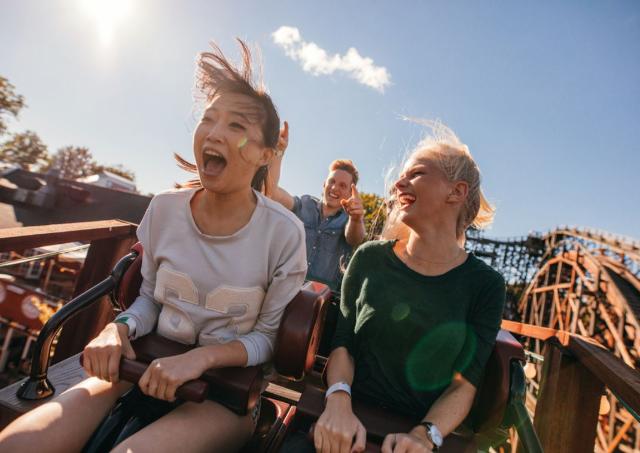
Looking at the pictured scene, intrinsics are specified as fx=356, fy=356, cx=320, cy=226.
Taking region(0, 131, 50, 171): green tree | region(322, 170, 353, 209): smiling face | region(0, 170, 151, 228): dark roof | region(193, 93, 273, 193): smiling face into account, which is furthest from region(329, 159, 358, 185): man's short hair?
region(0, 131, 50, 171): green tree

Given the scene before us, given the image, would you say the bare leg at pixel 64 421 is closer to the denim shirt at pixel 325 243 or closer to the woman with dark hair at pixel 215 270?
the woman with dark hair at pixel 215 270

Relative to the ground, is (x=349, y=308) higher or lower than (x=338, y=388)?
higher

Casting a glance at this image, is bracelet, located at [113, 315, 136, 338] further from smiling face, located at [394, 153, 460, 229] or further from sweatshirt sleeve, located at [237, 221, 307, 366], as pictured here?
smiling face, located at [394, 153, 460, 229]

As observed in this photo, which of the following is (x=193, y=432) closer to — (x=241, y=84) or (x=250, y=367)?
(x=250, y=367)

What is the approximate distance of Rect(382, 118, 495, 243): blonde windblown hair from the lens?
1.38 m

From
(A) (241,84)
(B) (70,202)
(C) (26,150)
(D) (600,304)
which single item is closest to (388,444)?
(A) (241,84)

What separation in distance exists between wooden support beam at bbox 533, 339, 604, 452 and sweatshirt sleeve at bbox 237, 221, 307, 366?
1553 mm

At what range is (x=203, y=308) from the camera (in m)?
1.21

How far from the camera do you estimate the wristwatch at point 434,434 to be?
3.31ft

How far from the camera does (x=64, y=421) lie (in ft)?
3.15

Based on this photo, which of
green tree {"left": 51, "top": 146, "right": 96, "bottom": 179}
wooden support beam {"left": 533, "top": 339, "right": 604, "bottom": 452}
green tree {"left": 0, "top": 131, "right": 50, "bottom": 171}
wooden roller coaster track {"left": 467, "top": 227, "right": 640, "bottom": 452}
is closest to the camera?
wooden support beam {"left": 533, "top": 339, "right": 604, "bottom": 452}

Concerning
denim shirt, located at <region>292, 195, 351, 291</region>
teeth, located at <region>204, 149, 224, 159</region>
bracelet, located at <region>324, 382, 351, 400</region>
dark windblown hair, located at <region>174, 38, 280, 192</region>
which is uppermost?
dark windblown hair, located at <region>174, 38, 280, 192</region>

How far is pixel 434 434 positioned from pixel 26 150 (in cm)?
4339

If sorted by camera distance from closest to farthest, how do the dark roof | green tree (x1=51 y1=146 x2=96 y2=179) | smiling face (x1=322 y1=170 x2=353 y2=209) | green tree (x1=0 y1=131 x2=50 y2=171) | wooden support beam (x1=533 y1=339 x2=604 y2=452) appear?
wooden support beam (x1=533 y1=339 x2=604 y2=452), smiling face (x1=322 y1=170 x2=353 y2=209), the dark roof, green tree (x1=0 y1=131 x2=50 y2=171), green tree (x1=51 y1=146 x2=96 y2=179)
